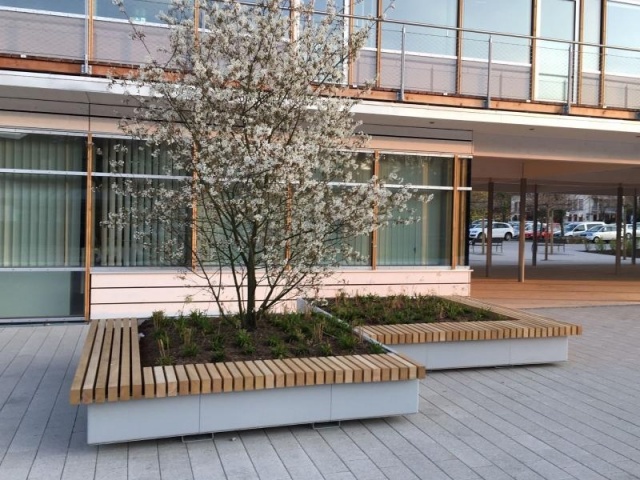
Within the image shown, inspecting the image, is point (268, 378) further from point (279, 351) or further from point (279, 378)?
point (279, 351)

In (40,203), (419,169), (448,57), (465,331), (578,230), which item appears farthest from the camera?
(578,230)

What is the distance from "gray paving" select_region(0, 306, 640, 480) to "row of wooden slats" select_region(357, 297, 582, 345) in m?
0.47

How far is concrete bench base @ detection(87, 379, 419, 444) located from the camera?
4.73 meters

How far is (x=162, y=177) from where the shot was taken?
10.6 meters

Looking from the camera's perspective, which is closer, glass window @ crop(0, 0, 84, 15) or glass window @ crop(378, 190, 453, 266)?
glass window @ crop(0, 0, 84, 15)

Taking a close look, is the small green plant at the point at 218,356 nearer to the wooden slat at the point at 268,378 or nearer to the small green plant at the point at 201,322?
the wooden slat at the point at 268,378

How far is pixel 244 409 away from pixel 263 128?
2551 millimetres

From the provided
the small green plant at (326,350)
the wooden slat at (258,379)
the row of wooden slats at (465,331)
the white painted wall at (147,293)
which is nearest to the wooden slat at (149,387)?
the wooden slat at (258,379)

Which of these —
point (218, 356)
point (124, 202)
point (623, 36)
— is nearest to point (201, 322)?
point (218, 356)

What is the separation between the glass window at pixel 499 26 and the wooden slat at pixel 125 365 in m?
8.59

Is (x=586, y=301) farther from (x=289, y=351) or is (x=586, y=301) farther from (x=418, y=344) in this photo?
(x=289, y=351)

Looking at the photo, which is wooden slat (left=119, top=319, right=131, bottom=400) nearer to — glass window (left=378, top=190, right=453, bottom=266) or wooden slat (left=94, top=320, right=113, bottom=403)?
wooden slat (left=94, top=320, right=113, bottom=403)

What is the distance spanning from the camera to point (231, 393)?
16.5ft

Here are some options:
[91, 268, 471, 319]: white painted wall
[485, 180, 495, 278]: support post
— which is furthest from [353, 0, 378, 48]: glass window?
[485, 180, 495, 278]: support post
